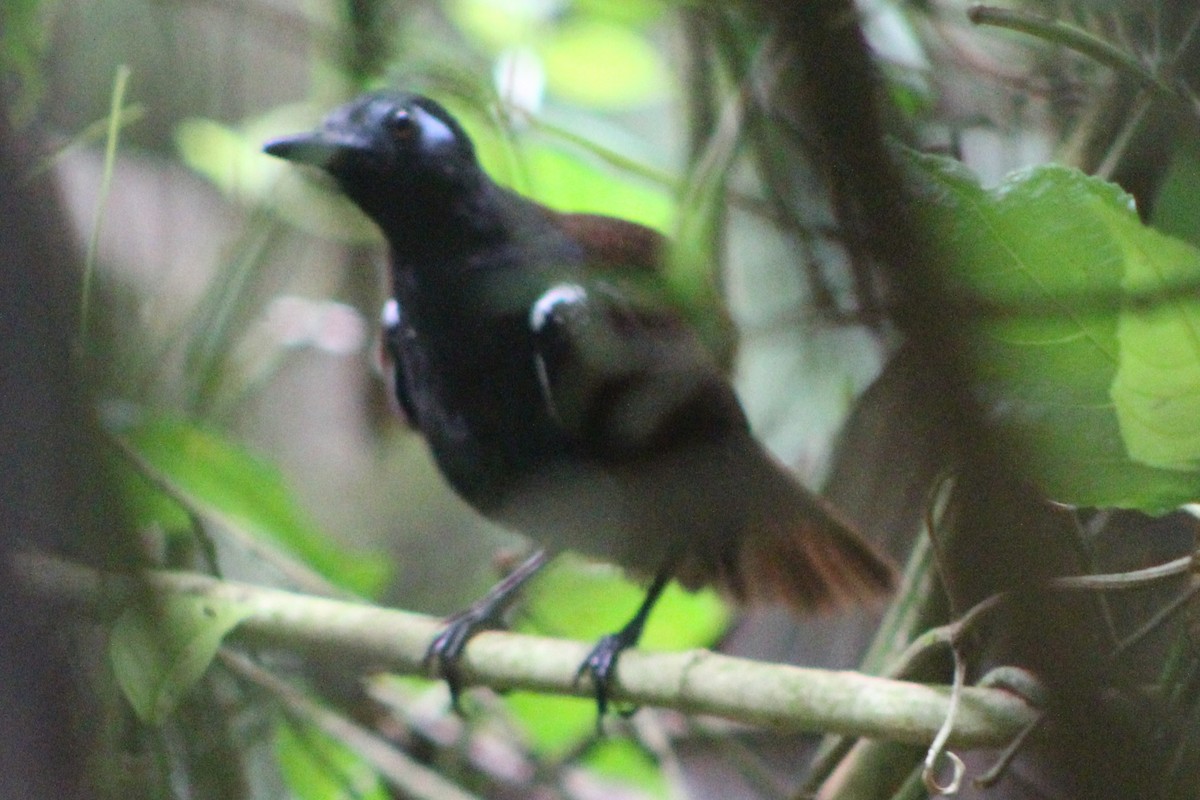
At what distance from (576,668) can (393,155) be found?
710 millimetres

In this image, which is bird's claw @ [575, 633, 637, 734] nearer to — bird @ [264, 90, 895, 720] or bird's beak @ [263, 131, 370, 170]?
bird @ [264, 90, 895, 720]

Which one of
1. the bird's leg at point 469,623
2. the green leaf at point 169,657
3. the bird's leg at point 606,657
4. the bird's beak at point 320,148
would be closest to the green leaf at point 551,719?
the bird's leg at point 469,623

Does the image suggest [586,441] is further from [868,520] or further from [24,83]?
[24,83]

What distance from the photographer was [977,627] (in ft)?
3.09

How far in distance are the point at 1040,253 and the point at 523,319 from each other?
870 mm

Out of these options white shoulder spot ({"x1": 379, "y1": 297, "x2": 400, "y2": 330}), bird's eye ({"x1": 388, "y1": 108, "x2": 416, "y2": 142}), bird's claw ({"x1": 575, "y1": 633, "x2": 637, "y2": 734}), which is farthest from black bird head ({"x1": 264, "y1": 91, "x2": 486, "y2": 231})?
bird's claw ({"x1": 575, "y1": 633, "x2": 637, "y2": 734})

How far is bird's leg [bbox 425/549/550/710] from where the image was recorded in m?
1.46

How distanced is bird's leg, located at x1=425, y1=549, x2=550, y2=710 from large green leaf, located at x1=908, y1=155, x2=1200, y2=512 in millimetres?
842

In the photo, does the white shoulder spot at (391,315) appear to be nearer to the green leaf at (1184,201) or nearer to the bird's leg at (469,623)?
the bird's leg at (469,623)

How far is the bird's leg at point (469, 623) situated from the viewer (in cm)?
146

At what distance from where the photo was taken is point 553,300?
1490 mm

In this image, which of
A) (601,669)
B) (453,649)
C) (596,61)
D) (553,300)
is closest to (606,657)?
(601,669)

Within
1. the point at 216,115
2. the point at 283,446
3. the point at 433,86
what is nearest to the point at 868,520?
the point at 433,86

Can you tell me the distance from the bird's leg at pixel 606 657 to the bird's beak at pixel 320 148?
2.19 ft
